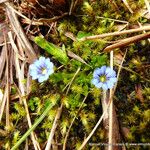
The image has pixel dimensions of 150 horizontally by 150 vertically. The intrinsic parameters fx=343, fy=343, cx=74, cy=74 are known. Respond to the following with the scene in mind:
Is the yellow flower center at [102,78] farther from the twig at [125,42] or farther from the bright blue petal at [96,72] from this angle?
the twig at [125,42]

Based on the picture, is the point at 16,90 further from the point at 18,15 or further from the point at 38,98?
the point at 18,15

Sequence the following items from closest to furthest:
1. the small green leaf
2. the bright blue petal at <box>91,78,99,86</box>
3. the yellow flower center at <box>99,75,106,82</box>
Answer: the yellow flower center at <box>99,75,106,82</box>
the bright blue petal at <box>91,78,99,86</box>
the small green leaf

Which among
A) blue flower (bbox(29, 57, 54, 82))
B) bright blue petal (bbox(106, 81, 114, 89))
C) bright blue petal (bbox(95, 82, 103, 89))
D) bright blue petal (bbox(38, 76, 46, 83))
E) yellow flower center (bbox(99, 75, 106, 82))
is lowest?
bright blue petal (bbox(106, 81, 114, 89))

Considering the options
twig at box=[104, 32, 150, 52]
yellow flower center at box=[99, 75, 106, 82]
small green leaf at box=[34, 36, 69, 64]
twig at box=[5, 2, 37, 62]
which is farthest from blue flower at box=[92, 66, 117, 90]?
twig at box=[5, 2, 37, 62]

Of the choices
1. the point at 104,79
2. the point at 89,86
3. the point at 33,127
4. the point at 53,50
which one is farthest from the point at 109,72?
the point at 33,127

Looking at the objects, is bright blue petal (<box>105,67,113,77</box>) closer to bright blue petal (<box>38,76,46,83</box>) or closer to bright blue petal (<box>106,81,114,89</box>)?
bright blue petal (<box>106,81,114,89</box>)
